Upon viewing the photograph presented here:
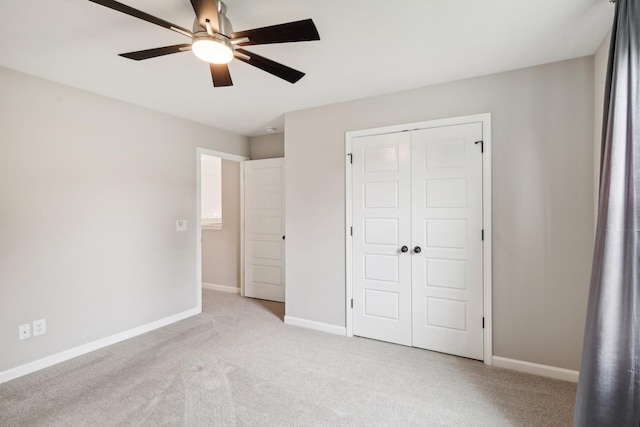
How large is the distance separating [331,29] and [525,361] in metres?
3.03

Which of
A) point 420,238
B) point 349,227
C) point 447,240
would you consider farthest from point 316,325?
point 447,240

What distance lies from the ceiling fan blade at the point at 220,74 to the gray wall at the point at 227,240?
9.66 feet

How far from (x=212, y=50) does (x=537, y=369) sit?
3.35m

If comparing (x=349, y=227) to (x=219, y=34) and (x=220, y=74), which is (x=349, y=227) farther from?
(x=219, y=34)

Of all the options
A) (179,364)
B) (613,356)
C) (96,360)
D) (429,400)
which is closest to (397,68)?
(613,356)

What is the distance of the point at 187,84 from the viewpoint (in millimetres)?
2826

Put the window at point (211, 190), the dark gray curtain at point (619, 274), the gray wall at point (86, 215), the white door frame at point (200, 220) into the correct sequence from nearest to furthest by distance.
Answer: the dark gray curtain at point (619, 274)
the gray wall at point (86, 215)
the white door frame at point (200, 220)
the window at point (211, 190)

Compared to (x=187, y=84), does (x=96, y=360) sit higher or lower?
lower

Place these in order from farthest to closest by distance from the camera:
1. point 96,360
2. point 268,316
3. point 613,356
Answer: point 268,316
point 96,360
point 613,356

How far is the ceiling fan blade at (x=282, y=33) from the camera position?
59.6 inches

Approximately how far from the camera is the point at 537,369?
8.23ft

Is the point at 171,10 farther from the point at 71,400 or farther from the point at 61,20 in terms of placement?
the point at 71,400

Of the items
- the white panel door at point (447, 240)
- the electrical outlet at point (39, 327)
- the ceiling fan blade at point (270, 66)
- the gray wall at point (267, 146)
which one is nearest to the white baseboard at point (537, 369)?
the white panel door at point (447, 240)

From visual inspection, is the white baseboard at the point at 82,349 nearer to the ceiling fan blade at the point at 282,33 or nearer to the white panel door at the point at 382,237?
the white panel door at the point at 382,237
